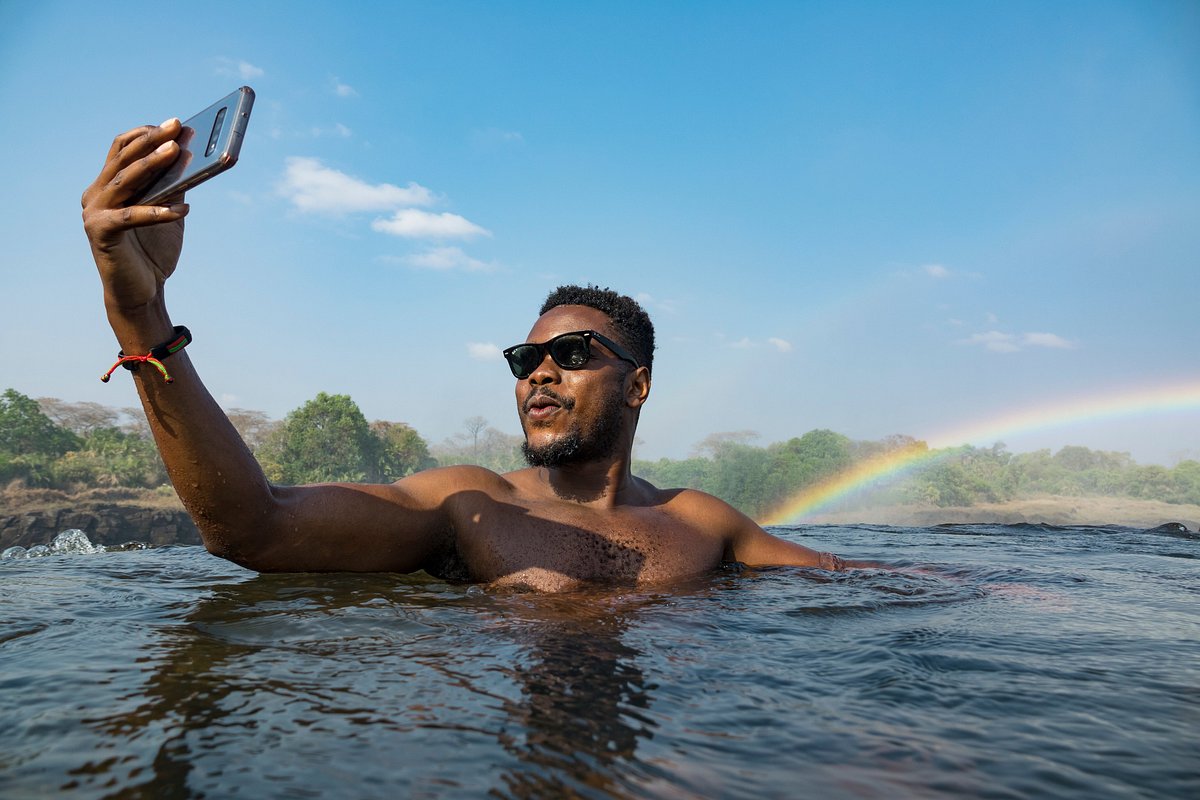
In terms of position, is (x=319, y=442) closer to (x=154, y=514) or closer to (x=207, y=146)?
(x=154, y=514)

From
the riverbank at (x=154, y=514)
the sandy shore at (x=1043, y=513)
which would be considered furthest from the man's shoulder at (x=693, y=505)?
the sandy shore at (x=1043, y=513)

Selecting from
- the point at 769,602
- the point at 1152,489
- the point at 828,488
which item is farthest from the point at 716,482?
the point at 769,602

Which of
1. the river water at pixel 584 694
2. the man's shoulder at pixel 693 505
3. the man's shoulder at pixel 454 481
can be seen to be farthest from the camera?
the man's shoulder at pixel 693 505

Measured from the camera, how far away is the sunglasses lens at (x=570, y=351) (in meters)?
3.64

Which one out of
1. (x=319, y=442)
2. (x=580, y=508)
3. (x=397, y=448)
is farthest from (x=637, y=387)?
(x=397, y=448)

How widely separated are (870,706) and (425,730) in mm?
998

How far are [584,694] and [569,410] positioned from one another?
2.10 m

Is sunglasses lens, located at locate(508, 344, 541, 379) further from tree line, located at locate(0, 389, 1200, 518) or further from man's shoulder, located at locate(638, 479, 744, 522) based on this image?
tree line, located at locate(0, 389, 1200, 518)

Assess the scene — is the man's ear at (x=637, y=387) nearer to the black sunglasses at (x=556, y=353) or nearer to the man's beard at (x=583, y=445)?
the man's beard at (x=583, y=445)

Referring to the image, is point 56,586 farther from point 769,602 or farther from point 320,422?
point 320,422

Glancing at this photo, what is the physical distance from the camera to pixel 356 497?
283cm

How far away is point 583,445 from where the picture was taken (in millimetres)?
3621

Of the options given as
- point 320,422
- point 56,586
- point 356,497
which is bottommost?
point 56,586

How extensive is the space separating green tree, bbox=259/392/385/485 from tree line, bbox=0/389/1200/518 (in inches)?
2.1
